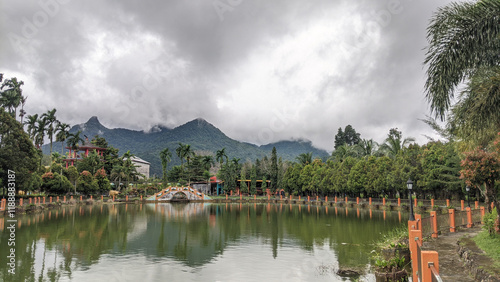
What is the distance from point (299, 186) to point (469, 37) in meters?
50.5

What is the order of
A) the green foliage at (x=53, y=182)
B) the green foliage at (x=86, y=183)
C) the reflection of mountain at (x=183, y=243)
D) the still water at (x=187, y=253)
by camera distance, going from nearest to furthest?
the still water at (x=187, y=253)
the reflection of mountain at (x=183, y=243)
the green foliage at (x=53, y=182)
the green foliage at (x=86, y=183)

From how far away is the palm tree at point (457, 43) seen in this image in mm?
7957

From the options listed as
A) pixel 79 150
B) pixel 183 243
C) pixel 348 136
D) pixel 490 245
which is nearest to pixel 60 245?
pixel 183 243

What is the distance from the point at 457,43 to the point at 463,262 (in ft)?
18.7

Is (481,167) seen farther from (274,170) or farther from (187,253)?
(274,170)

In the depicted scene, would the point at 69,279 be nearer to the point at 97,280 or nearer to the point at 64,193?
the point at 97,280

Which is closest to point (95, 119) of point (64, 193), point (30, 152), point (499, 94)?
point (64, 193)

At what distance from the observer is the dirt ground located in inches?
294

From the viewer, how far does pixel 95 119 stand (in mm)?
199875

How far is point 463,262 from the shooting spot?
916 cm

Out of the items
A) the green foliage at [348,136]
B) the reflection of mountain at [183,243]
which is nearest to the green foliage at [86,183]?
the reflection of mountain at [183,243]

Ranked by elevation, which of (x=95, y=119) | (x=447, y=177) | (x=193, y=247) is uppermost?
(x=95, y=119)

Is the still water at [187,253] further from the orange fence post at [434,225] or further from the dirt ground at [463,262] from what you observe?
the orange fence post at [434,225]

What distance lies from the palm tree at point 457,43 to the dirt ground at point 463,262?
3.42 m
